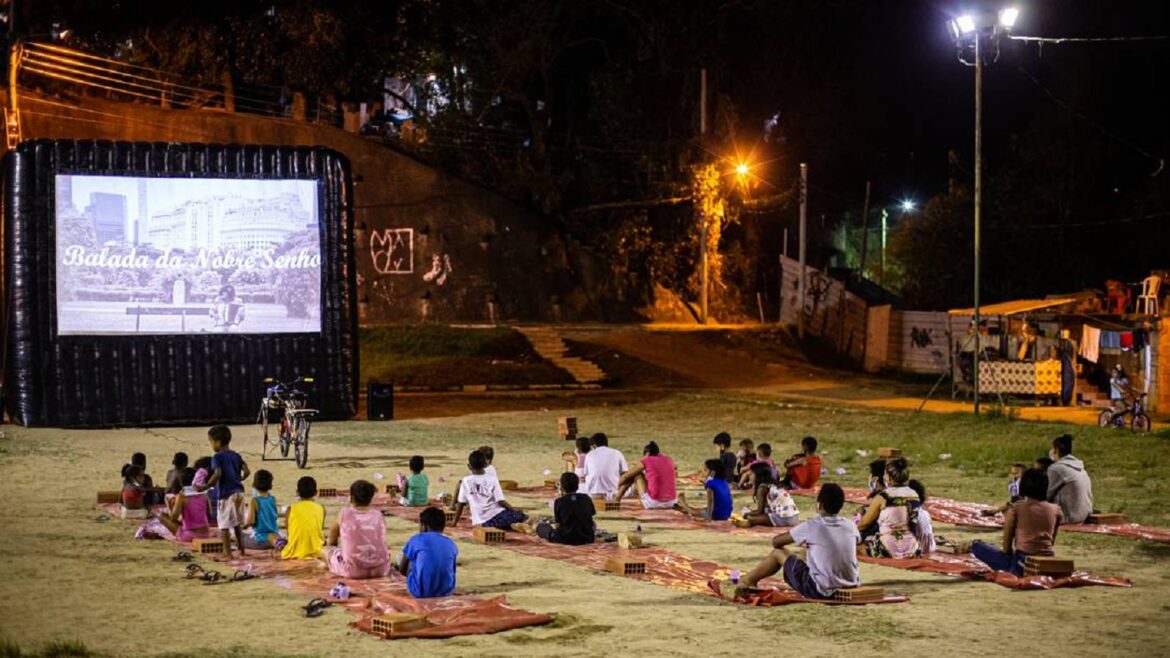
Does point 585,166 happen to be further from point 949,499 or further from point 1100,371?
point 949,499

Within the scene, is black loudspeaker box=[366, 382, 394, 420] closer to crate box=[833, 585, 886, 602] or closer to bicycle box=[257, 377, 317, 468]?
bicycle box=[257, 377, 317, 468]

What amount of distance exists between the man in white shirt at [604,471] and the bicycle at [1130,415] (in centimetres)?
1357

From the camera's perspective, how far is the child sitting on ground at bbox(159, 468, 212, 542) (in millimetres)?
15188

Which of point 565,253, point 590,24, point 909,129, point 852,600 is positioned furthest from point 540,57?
point 852,600

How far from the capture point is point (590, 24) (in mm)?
60594

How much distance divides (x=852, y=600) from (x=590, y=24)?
51.3m

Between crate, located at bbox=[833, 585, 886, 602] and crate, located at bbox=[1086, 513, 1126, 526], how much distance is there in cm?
555

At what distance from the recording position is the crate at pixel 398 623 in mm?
10469

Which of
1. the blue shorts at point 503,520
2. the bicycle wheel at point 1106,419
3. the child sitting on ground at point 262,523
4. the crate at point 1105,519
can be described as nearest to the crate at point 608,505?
the blue shorts at point 503,520

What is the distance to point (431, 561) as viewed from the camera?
38.7 feet

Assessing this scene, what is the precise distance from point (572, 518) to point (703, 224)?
43.6m

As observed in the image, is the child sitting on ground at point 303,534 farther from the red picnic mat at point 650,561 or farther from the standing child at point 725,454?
the standing child at point 725,454

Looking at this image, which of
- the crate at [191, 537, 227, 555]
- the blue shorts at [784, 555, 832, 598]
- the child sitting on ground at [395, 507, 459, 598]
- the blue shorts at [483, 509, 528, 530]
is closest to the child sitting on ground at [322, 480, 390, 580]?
the child sitting on ground at [395, 507, 459, 598]

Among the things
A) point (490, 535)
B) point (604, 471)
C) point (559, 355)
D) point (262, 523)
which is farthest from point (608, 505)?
point (559, 355)
